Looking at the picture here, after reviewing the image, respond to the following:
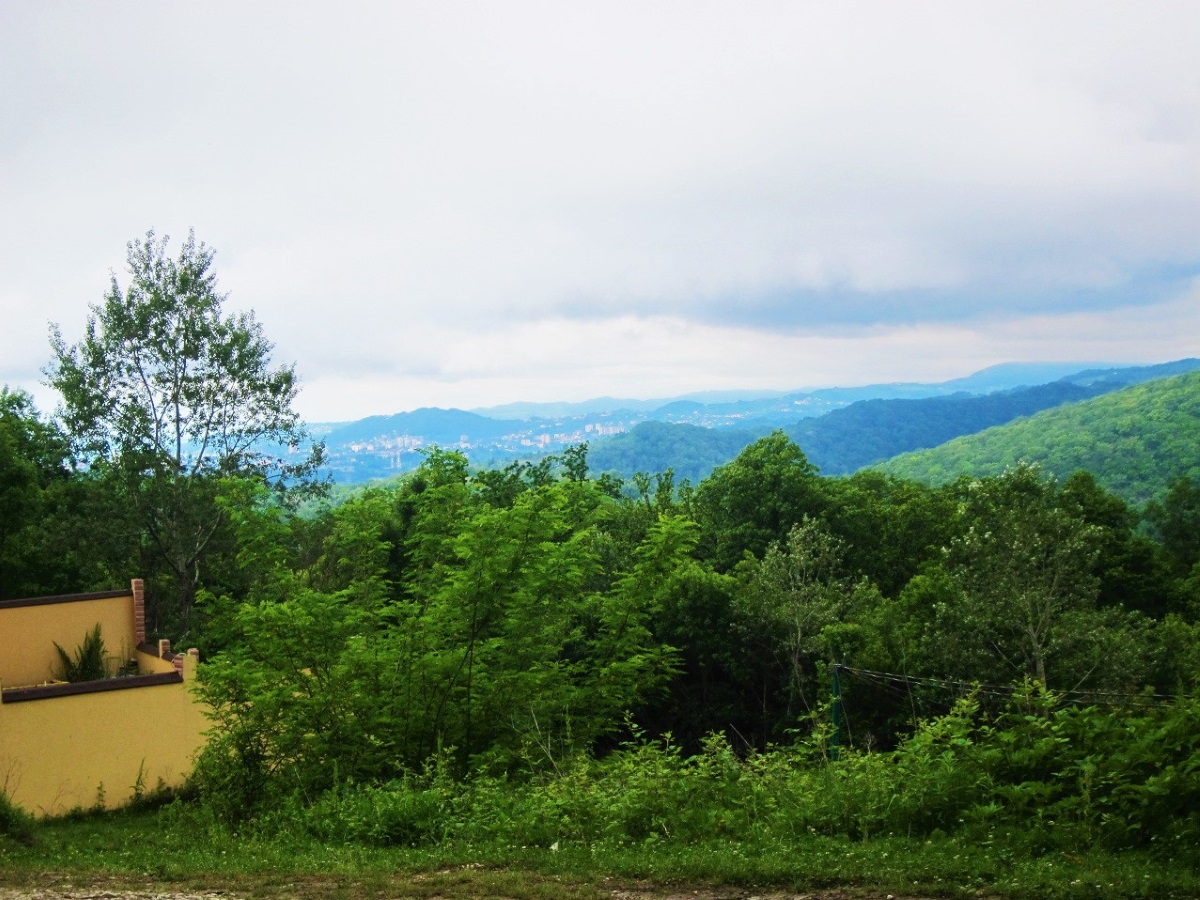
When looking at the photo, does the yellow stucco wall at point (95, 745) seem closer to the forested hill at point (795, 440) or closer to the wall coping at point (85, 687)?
the wall coping at point (85, 687)

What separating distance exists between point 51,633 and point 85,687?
20.1 ft

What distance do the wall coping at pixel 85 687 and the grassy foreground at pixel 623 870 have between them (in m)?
7.70

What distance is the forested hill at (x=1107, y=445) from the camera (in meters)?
74.4

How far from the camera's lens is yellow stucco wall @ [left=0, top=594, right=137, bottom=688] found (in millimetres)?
21312

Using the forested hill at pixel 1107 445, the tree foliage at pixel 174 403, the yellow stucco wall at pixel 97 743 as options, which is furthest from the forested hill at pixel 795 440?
the yellow stucco wall at pixel 97 743

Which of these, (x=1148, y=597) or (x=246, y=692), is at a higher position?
(x=246, y=692)

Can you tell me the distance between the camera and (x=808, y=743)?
9992 millimetres

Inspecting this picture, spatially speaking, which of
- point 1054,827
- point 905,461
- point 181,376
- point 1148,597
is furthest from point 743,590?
point 905,461

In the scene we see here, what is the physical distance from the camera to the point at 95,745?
17.0 meters

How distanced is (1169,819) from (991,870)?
136 centimetres

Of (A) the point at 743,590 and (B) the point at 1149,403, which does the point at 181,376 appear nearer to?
(A) the point at 743,590

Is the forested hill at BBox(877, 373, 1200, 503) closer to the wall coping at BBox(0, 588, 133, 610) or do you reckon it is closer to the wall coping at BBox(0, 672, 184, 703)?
the wall coping at BBox(0, 588, 133, 610)

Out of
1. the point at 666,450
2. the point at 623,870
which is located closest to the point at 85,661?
A: the point at 623,870

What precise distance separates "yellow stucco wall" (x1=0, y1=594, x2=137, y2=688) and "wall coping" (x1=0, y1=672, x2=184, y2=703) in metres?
4.99
